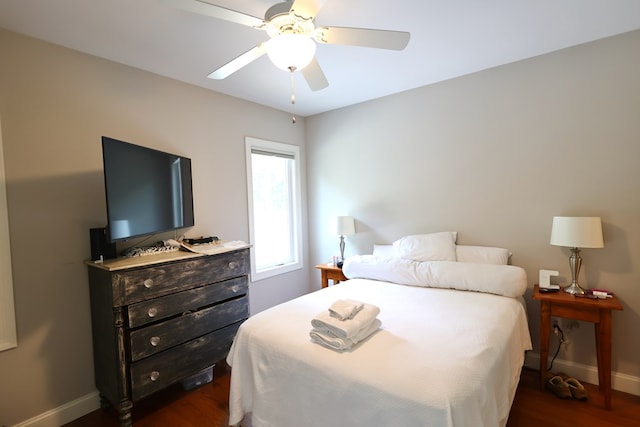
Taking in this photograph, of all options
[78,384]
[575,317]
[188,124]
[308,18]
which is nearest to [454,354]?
[575,317]

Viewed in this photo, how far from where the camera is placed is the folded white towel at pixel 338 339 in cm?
145

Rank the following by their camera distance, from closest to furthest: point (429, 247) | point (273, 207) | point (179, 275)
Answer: point (179, 275) → point (429, 247) → point (273, 207)

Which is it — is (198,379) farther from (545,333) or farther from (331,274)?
(545,333)

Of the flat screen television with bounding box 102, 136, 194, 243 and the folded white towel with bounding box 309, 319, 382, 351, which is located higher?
the flat screen television with bounding box 102, 136, 194, 243

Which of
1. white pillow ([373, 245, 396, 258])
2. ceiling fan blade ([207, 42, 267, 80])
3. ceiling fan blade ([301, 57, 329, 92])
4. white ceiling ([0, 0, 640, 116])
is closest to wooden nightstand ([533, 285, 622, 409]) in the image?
white pillow ([373, 245, 396, 258])

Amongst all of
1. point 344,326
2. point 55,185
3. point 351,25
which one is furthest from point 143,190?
point 351,25

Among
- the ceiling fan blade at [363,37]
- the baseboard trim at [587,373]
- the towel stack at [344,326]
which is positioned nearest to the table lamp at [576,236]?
the baseboard trim at [587,373]

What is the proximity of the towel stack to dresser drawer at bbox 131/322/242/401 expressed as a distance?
111 cm

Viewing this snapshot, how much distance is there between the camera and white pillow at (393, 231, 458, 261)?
8.85ft

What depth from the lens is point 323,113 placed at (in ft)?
12.3

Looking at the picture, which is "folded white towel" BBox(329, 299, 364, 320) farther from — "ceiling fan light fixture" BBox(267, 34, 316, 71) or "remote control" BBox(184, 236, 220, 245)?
"remote control" BBox(184, 236, 220, 245)

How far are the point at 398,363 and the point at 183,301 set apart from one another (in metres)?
1.53

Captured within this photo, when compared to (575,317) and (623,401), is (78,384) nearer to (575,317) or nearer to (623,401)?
(575,317)

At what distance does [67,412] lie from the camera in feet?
6.73
